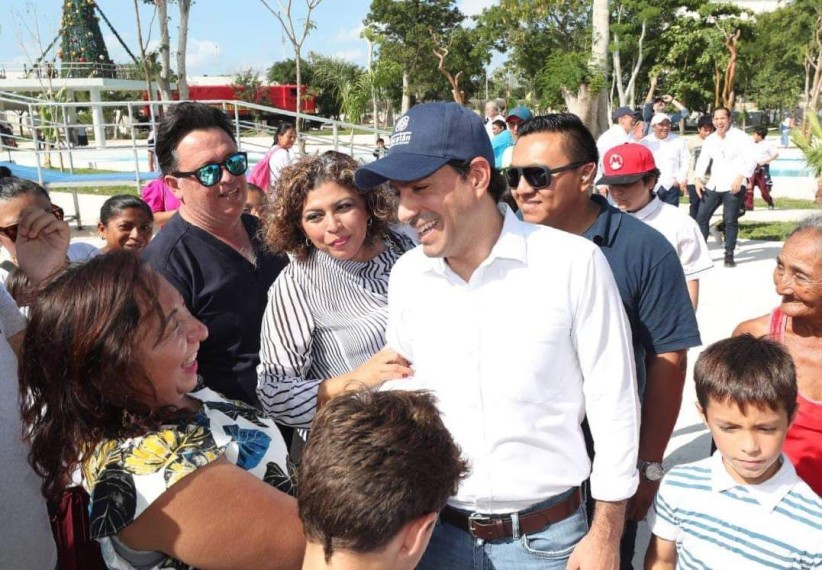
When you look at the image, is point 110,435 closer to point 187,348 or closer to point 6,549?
point 187,348

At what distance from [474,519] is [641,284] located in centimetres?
93

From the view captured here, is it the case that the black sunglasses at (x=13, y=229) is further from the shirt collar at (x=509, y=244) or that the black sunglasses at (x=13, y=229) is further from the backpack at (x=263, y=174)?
the backpack at (x=263, y=174)

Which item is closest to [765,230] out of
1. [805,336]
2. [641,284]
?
[805,336]

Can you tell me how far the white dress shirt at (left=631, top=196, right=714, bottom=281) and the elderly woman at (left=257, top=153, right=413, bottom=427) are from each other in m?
2.25

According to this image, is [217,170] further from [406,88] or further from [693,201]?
[406,88]

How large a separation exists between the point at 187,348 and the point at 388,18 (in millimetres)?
52299

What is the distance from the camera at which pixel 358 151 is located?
72.5 feet

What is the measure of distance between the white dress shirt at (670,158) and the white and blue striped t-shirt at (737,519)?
7667 millimetres

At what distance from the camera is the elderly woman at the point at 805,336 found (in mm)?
2256

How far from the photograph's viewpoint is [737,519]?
2014mm

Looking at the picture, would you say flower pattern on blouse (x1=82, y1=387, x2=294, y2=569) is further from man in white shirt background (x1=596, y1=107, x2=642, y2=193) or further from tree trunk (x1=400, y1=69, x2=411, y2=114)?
tree trunk (x1=400, y1=69, x2=411, y2=114)

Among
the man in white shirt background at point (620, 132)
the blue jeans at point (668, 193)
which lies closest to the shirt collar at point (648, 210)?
the blue jeans at point (668, 193)

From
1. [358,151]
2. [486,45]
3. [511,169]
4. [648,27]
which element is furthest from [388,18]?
[511,169]

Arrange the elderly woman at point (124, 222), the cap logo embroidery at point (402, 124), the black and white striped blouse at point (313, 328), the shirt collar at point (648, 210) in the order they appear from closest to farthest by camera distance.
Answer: the cap logo embroidery at point (402, 124) → the black and white striped blouse at point (313, 328) → the shirt collar at point (648, 210) → the elderly woman at point (124, 222)
